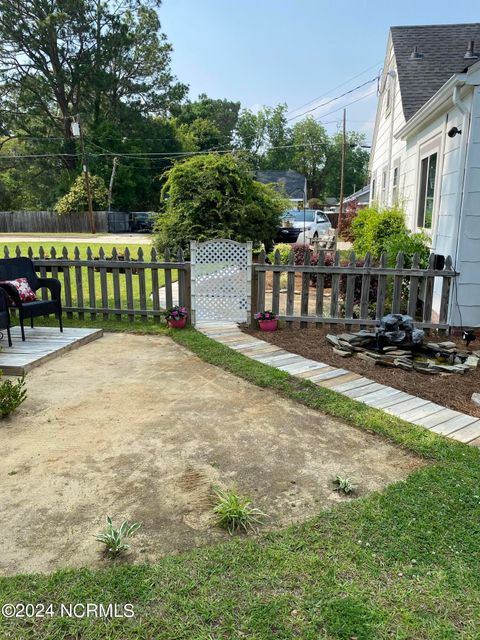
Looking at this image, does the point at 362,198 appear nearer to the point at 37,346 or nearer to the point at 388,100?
the point at 388,100

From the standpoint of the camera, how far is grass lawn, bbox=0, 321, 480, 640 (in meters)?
1.62

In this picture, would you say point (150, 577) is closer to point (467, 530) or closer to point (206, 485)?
point (206, 485)

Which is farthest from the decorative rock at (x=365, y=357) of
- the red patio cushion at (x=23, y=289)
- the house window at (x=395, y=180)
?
the house window at (x=395, y=180)

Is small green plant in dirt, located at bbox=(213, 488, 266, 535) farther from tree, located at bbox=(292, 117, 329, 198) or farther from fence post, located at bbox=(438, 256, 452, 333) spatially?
tree, located at bbox=(292, 117, 329, 198)

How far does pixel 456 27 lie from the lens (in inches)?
428

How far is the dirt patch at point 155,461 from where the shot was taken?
2.16 metres

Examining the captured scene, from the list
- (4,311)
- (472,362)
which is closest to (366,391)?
(472,362)

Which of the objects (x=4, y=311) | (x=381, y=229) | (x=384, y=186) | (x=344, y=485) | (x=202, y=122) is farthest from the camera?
(x=202, y=122)

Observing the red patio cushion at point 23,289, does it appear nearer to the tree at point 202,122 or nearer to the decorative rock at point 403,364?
the decorative rock at point 403,364

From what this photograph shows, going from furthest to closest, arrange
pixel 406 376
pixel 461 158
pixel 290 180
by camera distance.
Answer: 1. pixel 290 180
2. pixel 461 158
3. pixel 406 376

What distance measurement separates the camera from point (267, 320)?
20.2ft

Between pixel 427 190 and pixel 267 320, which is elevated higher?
pixel 427 190

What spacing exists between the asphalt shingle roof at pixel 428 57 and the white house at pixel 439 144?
2cm

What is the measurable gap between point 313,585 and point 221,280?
4.83 metres
